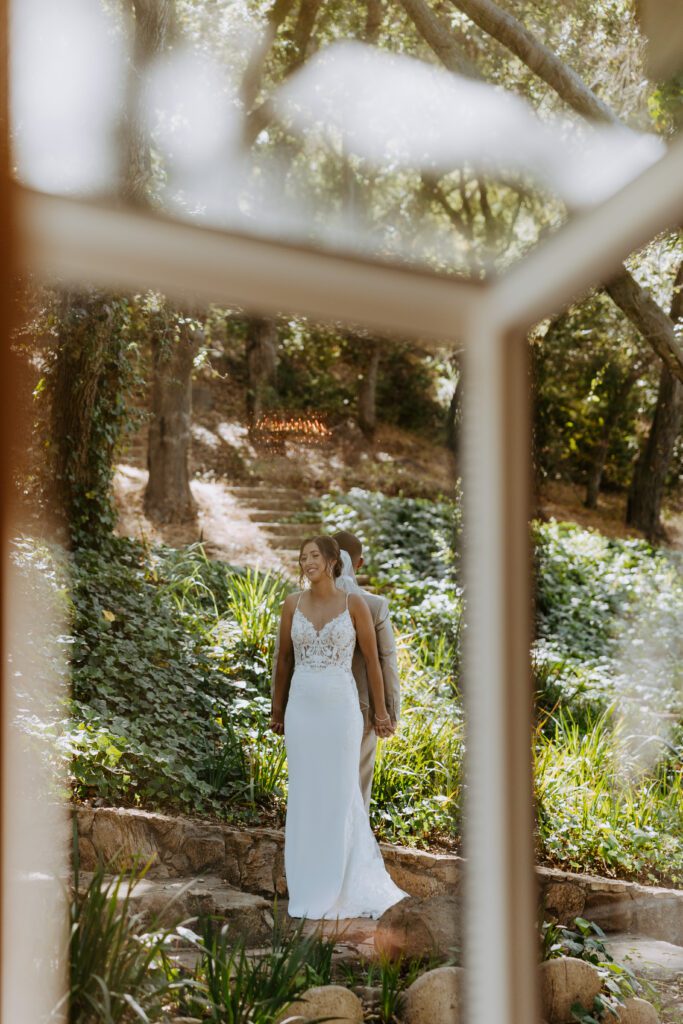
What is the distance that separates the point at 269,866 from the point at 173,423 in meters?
1.71

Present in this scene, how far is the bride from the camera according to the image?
3246 mm

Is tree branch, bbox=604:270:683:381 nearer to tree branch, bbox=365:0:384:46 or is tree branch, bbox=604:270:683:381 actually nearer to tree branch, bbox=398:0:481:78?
tree branch, bbox=398:0:481:78

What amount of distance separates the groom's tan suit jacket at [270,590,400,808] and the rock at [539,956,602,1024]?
826mm

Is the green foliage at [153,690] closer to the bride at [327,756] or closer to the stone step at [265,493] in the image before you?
the bride at [327,756]

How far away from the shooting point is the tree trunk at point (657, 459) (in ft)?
12.1

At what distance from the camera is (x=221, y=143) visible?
3.06m

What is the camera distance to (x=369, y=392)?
4348mm

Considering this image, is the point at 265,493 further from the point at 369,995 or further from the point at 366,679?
the point at 369,995

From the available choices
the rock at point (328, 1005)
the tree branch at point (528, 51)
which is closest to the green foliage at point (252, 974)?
the rock at point (328, 1005)

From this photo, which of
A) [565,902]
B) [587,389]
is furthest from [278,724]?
[587,389]

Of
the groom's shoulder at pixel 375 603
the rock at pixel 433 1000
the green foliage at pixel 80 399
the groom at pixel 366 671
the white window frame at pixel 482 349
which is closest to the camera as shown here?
the white window frame at pixel 482 349

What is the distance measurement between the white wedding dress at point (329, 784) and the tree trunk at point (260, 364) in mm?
892

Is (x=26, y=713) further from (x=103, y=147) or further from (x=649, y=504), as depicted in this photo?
(x=649, y=504)

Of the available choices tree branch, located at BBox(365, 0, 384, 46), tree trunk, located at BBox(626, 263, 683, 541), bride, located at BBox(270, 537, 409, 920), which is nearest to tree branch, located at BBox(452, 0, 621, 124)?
tree branch, located at BBox(365, 0, 384, 46)
